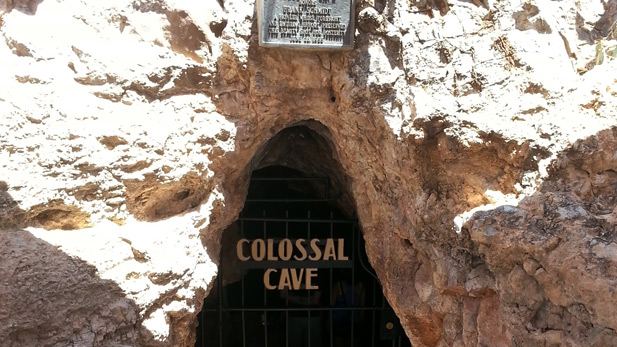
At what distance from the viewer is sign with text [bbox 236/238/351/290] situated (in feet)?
11.4

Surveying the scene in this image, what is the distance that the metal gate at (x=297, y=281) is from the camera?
11.5 feet

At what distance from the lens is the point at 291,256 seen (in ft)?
11.6

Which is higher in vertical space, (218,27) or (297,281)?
(218,27)

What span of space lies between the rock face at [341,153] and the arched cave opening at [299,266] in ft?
2.14

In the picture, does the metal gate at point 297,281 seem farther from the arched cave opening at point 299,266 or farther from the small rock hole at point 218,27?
the small rock hole at point 218,27

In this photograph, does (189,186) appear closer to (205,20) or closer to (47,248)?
(47,248)

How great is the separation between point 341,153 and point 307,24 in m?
0.80

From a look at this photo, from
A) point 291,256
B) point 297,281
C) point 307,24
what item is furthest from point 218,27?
point 297,281

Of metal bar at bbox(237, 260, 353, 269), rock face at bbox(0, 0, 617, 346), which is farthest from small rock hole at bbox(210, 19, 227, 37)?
metal bar at bbox(237, 260, 353, 269)

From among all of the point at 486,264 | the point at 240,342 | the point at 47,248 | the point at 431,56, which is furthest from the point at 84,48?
the point at 240,342

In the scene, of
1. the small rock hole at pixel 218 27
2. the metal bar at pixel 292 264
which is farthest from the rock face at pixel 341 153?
the metal bar at pixel 292 264

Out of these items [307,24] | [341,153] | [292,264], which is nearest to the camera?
[307,24]

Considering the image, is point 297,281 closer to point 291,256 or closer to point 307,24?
point 291,256

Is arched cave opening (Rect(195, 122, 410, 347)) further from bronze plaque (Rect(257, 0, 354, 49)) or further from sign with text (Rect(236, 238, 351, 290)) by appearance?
bronze plaque (Rect(257, 0, 354, 49))
